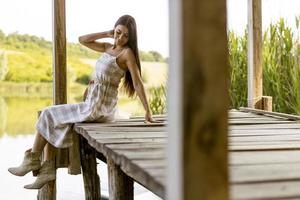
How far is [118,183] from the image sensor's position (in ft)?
8.98

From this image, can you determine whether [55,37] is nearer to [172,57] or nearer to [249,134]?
[249,134]

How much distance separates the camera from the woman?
3.54 metres

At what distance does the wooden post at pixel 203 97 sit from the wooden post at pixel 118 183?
1.61m

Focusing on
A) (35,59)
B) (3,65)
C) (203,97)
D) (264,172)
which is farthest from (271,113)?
(35,59)

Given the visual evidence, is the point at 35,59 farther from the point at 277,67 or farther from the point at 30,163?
the point at 30,163

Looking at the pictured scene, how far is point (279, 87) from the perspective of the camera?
17.1 ft

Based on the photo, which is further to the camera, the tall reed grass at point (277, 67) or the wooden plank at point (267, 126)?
the tall reed grass at point (277, 67)

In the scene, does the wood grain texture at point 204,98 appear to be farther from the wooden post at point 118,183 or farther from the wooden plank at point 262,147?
the wooden post at point 118,183

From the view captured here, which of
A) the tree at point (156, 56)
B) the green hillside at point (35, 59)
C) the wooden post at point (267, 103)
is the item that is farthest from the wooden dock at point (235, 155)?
the green hillside at point (35, 59)

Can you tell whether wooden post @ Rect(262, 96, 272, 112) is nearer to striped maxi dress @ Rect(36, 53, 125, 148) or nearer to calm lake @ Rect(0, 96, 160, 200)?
calm lake @ Rect(0, 96, 160, 200)

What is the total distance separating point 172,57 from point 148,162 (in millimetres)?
783

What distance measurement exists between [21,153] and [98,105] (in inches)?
234

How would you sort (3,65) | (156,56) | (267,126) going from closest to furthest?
(267,126) < (156,56) < (3,65)

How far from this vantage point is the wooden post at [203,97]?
1100 millimetres
